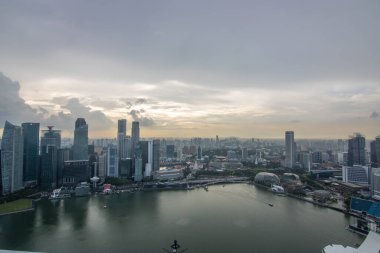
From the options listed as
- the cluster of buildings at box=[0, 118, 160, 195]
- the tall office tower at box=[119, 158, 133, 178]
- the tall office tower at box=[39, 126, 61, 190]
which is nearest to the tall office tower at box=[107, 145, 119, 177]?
the cluster of buildings at box=[0, 118, 160, 195]

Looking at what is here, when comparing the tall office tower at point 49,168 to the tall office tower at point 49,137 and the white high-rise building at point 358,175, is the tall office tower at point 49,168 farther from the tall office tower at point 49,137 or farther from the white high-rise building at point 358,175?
the white high-rise building at point 358,175

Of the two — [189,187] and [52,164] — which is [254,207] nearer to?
[189,187]

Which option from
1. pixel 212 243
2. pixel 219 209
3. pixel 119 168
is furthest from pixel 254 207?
pixel 119 168

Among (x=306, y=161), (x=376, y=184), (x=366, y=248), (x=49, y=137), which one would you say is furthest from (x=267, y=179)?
(x=49, y=137)

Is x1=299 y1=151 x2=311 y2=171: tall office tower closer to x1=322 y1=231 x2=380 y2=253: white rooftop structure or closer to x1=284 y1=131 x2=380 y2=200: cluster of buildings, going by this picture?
x1=284 y1=131 x2=380 y2=200: cluster of buildings

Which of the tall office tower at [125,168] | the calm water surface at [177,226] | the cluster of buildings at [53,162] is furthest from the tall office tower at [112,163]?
the calm water surface at [177,226]

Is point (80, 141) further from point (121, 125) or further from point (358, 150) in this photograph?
point (358, 150)

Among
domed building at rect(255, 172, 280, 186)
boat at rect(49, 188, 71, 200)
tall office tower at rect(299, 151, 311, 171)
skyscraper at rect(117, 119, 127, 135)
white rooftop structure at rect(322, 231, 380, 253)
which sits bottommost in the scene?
boat at rect(49, 188, 71, 200)
